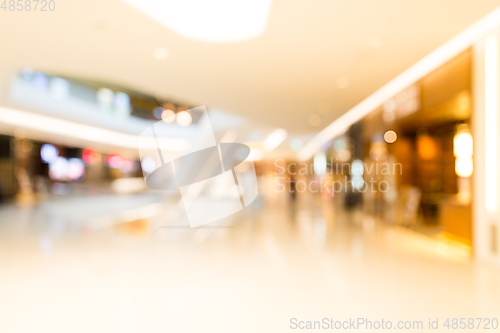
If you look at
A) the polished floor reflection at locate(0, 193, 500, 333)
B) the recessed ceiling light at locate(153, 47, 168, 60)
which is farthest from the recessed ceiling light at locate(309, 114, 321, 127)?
the recessed ceiling light at locate(153, 47, 168, 60)

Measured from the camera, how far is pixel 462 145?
7.22 m

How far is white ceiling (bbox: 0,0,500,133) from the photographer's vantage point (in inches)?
134

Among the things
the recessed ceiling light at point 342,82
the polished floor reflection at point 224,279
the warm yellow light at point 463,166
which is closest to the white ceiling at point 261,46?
the recessed ceiling light at point 342,82

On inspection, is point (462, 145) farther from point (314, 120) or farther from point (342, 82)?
point (314, 120)

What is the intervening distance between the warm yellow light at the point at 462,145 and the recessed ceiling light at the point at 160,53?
252 inches

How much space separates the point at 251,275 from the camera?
388cm

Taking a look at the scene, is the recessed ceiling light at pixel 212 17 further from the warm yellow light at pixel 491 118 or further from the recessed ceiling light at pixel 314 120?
the recessed ceiling light at pixel 314 120

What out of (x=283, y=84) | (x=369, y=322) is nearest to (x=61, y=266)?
(x=369, y=322)

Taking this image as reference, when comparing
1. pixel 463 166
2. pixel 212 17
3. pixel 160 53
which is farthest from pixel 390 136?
pixel 160 53

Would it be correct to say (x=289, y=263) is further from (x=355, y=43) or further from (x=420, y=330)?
(x=355, y=43)

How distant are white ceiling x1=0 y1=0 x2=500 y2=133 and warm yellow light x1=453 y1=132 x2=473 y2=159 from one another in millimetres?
2565

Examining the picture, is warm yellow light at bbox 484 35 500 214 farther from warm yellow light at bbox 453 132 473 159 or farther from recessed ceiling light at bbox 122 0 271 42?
recessed ceiling light at bbox 122 0 271 42

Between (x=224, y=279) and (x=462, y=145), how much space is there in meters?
6.42

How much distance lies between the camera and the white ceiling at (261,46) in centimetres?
340
